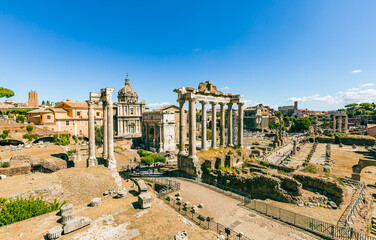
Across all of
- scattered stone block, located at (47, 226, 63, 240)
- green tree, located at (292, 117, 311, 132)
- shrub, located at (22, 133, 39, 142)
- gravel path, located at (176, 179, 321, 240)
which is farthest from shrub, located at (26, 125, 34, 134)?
green tree, located at (292, 117, 311, 132)

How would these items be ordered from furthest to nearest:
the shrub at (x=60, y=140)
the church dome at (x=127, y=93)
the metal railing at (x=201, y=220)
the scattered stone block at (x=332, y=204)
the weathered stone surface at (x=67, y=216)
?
the church dome at (x=127, y=93) < the shrub at (x=60, y=140) < the scattered stone block at (x=332, y=204) < the metal railing at (x=201, y=220) < the weathered stone surface at (x=67, y=216)

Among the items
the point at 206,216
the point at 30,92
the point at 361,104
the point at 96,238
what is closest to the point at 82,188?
the point at 96,238

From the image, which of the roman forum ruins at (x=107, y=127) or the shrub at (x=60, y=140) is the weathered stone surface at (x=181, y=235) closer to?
the roman forum ruins at (x=107, y=127)

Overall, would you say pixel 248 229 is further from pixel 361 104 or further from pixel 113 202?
pixel 361 104

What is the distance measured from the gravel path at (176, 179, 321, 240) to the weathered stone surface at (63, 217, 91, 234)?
22.9 feet

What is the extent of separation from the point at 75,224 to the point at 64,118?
47464 mm

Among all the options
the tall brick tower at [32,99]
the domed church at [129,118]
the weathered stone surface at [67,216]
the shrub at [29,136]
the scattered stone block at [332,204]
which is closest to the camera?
the weathered stone surface at [67,216]

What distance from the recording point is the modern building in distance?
43281mm

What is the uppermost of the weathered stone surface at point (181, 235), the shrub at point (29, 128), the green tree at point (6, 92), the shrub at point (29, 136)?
the green tree at point (6, 92)

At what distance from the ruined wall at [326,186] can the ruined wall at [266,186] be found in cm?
267

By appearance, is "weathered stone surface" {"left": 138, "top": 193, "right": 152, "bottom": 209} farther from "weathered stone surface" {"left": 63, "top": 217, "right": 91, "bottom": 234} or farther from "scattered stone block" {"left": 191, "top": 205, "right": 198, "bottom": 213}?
"scattered stone block" {"left": 191, "top": 205, "right": 198, "bottom": 213}

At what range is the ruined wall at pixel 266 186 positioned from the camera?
13.5 m

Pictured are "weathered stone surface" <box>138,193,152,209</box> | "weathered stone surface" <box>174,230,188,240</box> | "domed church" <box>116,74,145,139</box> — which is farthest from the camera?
"domed church" <box>116,74,145,139</box>

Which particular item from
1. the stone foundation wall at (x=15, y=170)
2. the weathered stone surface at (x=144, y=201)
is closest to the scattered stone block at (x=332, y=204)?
the weathered stone surface at (x=144, y=201)
